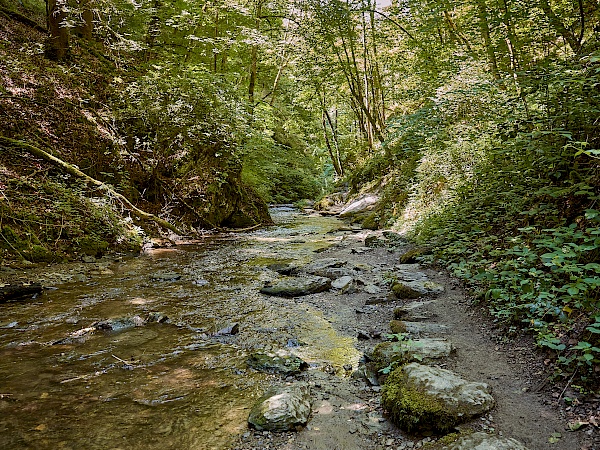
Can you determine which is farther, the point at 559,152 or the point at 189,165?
the point at 189,165

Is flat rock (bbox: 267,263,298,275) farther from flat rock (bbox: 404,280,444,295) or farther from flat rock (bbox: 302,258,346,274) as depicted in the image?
flat rock (bbox: 404,280,444,295)

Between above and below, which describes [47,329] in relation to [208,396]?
above

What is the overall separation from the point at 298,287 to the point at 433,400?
367 centimetres

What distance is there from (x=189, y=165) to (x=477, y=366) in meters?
10.2

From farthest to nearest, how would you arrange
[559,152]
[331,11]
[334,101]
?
[334,101]
[331,11]
[559,152]

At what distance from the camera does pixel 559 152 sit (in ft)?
13.0

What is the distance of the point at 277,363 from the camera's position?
146 inches

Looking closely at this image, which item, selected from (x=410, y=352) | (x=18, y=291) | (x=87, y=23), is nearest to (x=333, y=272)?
(x=410, y=352)

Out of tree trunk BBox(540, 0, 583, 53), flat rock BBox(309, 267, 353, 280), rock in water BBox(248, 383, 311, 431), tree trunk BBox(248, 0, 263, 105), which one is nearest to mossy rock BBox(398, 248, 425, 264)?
flat rock BBox(309, 267, 353, 280)

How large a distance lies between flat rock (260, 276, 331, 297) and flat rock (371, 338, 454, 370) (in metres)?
2.55

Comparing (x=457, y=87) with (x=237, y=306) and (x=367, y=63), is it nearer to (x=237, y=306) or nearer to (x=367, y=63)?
(x=237, y=306)

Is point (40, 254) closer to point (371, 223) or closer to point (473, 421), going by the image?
point (473, 421)

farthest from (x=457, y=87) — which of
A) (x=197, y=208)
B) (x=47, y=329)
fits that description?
(x=47, y=329)

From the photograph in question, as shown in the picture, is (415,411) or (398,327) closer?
(415,411)
